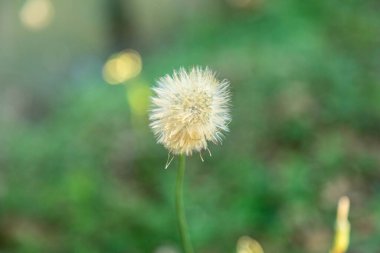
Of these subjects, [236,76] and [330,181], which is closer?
[330,181]

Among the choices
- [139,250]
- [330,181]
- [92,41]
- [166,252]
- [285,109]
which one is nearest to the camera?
[166,252]

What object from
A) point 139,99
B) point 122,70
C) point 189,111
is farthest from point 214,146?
point 189,111

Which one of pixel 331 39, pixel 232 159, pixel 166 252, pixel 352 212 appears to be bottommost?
pixel 166 252

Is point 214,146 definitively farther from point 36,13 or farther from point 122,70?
point 36,13

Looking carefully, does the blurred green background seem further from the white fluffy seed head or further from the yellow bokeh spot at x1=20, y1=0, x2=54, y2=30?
the white fluffy seed head

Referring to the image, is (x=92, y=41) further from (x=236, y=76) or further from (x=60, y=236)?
(x=60, y=236)

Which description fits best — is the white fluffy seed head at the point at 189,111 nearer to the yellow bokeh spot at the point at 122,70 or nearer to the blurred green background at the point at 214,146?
the blurred green background at the point at 214,146

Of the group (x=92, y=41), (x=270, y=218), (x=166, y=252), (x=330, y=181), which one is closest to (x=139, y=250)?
(x=166, y=252)

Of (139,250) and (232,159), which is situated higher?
(232,159)
